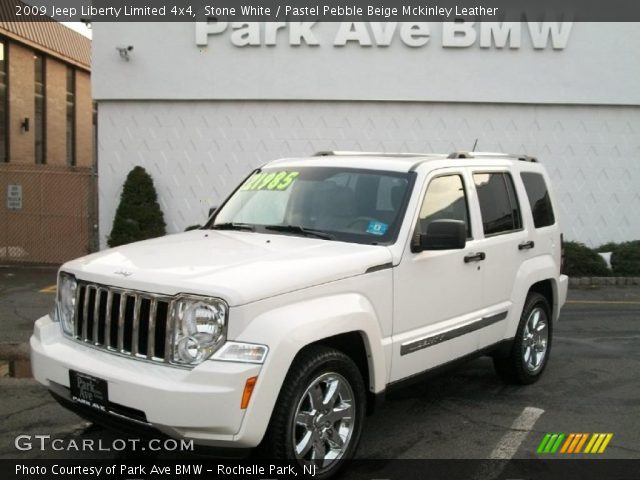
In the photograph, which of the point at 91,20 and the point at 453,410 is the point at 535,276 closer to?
the point at 453,410

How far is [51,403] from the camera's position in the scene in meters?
5.45

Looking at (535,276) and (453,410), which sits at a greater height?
(535,276)

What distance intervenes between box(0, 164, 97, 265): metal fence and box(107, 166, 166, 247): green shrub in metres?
1.06

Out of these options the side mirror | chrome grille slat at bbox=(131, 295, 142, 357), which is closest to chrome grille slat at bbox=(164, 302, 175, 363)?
chrome grille slat at bbox=(131, 295, 142, 357)

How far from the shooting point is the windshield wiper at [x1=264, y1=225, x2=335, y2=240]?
4680 mm

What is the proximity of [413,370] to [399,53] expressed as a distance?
34.8ft

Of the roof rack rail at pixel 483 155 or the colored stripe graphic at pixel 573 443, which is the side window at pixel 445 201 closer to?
the roof rack rail at pixel 483 155

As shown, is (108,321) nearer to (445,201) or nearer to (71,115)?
(445,201)

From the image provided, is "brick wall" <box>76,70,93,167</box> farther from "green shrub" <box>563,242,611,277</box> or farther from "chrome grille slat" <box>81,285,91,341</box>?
"chrome grille slat" <box>81,285,91,341</box>

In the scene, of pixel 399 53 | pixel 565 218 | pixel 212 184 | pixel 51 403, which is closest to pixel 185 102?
pixel 212 184

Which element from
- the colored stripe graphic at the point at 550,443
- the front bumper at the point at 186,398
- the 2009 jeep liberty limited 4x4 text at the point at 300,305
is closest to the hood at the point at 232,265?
the 2009 jeep liberty limited 4x4 text at the point at 300,305

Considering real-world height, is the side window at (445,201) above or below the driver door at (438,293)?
above

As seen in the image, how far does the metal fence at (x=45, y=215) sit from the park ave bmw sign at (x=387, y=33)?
4105 mm

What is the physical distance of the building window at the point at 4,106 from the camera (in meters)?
21.4
